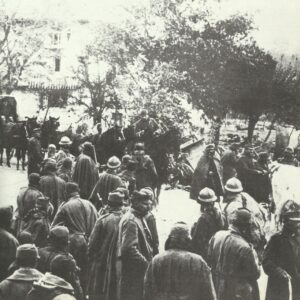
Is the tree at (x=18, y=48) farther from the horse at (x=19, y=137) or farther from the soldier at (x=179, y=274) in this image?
the soldier at (x=179, y=274)

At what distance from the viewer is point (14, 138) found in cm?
1360

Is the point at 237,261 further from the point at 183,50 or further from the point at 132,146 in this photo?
the point at 183,50

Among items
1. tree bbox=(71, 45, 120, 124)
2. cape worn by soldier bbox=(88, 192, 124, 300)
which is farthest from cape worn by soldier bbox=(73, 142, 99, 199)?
tree bbox=(71, 45, 120, 124)

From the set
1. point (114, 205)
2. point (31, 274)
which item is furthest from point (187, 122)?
point (31, 274)

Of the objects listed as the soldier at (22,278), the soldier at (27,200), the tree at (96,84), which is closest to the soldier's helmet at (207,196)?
the soldier at (27,200)

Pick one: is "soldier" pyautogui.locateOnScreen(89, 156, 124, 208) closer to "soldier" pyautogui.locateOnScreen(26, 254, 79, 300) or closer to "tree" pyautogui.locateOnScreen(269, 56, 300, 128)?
"soldier" pyautogui.locateOnScreen(26, 254, 79, 300)

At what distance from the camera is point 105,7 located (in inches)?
406

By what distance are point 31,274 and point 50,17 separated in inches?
346

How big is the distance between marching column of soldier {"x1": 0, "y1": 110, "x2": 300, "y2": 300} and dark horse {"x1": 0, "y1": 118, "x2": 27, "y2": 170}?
6.33 m

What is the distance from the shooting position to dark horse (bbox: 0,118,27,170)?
527 inches

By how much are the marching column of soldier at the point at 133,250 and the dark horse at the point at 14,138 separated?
633 cm

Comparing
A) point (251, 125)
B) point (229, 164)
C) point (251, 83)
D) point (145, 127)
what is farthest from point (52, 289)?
point (251, 125)

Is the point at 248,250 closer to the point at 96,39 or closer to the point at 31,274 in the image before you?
the point at 31,274

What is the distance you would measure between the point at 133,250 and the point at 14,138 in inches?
367
